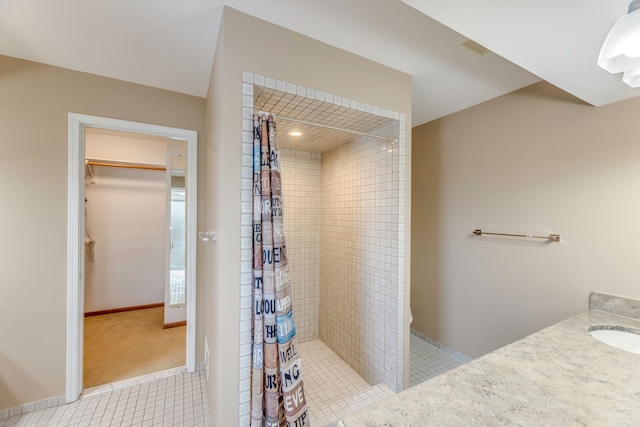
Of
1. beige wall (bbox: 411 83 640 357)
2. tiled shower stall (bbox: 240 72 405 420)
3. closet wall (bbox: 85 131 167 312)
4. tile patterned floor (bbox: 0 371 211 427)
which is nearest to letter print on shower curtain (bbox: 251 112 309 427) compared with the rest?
tiled shower stall (bbox: 240 72 405 420)

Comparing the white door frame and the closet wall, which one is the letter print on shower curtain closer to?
the white door frame

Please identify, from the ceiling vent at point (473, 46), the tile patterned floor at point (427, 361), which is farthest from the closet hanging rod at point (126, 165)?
the tile patterned floor at point (427, 361)

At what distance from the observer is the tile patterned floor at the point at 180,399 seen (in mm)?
1611

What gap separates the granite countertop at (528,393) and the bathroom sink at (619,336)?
37 cm

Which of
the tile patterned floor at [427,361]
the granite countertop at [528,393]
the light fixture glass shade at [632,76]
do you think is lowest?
the tile patterned floor at [427,361]

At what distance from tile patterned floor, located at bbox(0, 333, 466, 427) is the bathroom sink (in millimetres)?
1189

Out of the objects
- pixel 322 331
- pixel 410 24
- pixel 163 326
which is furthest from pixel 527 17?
pixel 163 326

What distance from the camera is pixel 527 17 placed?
96 cm

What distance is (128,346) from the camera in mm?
2570

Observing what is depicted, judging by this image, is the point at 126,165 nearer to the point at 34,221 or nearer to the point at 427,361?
the point at 34,221

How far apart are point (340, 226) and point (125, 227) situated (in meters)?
3.10

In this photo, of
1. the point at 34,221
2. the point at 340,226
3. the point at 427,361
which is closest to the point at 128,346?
the point at 34,221

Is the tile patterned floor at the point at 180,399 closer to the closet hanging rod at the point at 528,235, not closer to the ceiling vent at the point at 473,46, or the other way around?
the closet hanging rod at the point at 528,235

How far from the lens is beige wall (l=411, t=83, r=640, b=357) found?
5.00 ft
